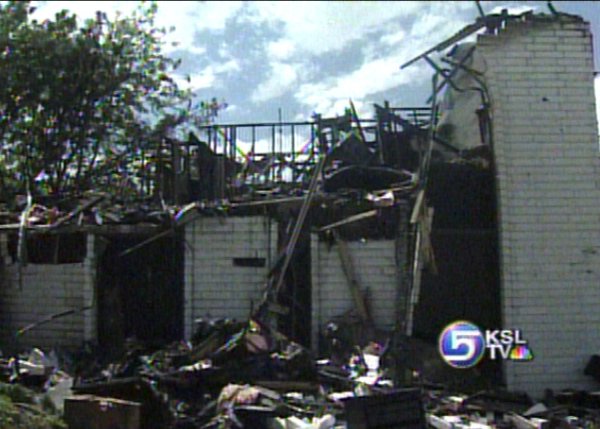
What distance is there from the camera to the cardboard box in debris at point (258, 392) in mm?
6828

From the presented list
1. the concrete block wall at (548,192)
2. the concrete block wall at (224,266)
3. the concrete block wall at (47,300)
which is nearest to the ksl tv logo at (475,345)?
the concrete block wall at (548,192)

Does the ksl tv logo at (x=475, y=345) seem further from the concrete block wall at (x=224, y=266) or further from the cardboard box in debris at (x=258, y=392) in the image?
the concrete block wall at (x=224, y=266)

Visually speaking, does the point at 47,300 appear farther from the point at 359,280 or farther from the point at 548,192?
the point at 548,192

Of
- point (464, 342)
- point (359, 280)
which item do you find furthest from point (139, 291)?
point (464, 342)

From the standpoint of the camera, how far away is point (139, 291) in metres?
11.4

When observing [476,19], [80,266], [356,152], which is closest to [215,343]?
[80,266]

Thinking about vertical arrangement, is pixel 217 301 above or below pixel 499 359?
above

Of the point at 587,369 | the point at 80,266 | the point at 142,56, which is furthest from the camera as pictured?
the point at 142,56

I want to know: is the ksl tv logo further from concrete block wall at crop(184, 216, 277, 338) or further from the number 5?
concrete block wall at crop(184, 216, 277, 338)

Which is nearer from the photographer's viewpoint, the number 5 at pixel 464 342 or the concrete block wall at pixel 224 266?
the number 5 at pixel 464 342

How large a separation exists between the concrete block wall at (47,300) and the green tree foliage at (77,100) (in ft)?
16.5

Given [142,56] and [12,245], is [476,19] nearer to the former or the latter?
[12,245]

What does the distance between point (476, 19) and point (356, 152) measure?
367 centimetres

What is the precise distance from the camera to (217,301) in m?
10.9
